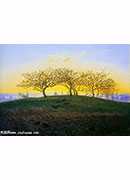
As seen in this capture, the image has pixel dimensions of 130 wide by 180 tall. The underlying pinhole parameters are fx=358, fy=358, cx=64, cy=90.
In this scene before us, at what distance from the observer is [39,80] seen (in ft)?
10.5

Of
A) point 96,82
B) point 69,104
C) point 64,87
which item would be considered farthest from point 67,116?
point 96,82

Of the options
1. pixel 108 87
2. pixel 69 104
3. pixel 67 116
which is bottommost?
pixel 67 116

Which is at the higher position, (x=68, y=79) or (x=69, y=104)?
(x=68, y=79)

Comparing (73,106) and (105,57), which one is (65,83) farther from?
(105,57)

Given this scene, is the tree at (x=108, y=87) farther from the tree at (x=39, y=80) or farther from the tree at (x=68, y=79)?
the tree at (x=39, y=80)

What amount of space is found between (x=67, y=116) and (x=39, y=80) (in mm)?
408

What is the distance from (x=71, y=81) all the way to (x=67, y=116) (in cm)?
32

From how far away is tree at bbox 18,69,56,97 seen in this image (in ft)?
10.4

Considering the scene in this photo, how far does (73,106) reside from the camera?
124 inches

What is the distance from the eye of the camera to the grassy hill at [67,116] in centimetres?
312

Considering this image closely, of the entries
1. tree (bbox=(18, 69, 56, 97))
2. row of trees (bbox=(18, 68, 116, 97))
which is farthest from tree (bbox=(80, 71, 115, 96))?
tree (bbox=(18, 69, 56, 97))

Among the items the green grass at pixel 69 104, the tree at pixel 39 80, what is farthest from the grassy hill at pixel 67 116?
the tree at pixel 39 80

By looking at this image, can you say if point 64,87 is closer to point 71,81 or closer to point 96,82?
point 71,81
